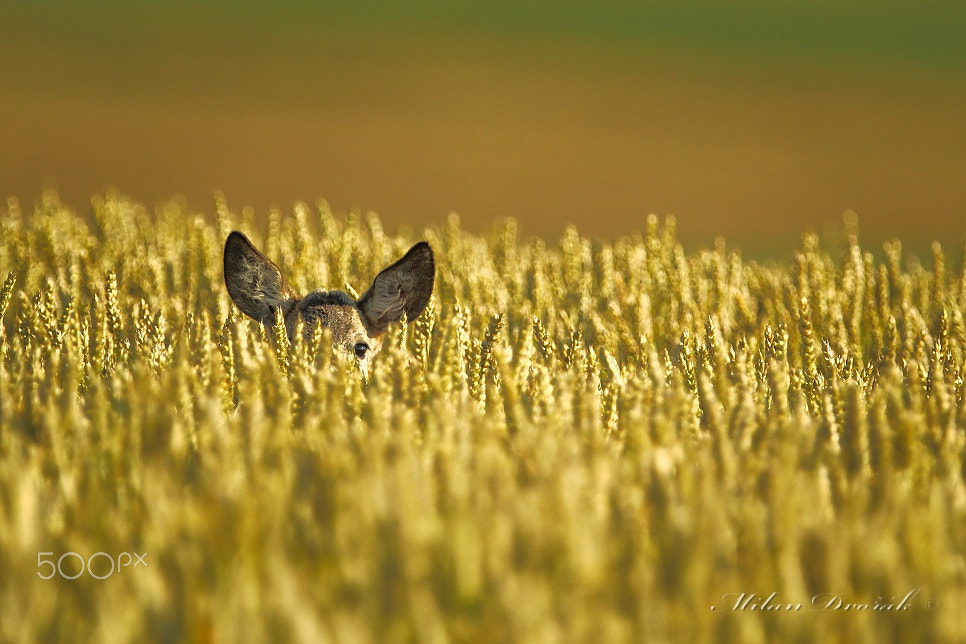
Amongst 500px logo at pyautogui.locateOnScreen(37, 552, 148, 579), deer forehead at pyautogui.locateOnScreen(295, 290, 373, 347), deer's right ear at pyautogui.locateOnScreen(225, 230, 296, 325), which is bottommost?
500px logo at pyautogui.locateOnScreen(37, 552, 148, 579)

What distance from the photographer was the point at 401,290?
17.7 feet

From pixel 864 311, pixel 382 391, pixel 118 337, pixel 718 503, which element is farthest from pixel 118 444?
pixel 864 311

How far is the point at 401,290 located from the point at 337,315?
14.6 inches

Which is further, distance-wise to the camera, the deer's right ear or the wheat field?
the deer's right ear

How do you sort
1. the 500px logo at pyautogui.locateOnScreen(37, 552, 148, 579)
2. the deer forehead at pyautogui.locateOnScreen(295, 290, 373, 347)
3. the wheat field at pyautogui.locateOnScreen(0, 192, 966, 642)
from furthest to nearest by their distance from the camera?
the deer forehead at pyautogui.locateOnScreen(295, 290, 373, 347) → the 500px logo at pyautogui.locateOnScreen(37, 552, 148, 579) → the wheat field at pyautogui.locateOnScreen(0, 192, 966, 642)

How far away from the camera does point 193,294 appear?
6.74m

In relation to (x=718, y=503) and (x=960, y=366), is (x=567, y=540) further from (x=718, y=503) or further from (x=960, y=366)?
(x=960, y=366)

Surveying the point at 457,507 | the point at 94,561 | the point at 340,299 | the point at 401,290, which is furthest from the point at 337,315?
the point at 457,507

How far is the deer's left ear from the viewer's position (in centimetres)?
522

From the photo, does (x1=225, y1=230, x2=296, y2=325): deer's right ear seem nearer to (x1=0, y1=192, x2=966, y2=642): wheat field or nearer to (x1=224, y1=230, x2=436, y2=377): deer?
(x1=224, y1=230, x2=436, y2=377): deer

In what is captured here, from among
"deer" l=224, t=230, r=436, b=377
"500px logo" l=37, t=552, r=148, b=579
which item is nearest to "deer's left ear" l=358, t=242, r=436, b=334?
"deer" l=224, t=230, r=436, b=377

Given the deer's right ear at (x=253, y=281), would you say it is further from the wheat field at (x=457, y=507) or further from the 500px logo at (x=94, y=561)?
the 500px logo at (x=94, y=561)

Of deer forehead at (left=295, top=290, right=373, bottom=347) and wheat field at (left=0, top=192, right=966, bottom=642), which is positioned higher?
deer forehead at (left=295, top=290, right=373, bottom=347)

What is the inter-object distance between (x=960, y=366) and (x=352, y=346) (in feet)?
9.67
